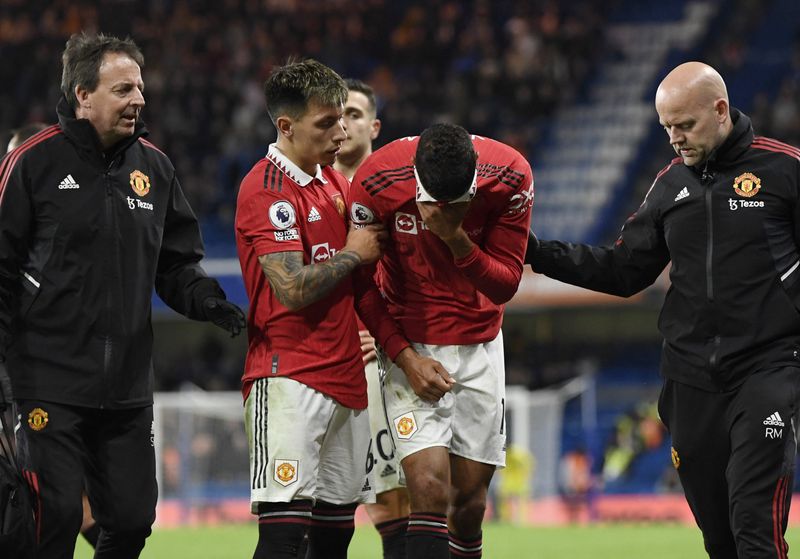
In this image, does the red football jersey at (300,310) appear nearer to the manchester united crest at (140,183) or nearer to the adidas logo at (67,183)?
the manchester united crest at (140,183)

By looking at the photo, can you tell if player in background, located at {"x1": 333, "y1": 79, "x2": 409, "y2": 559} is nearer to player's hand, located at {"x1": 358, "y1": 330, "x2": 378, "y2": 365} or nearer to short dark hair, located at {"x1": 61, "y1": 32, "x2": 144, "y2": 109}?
player's hand, located at {"x1": 358, "y1": 330, "x2": 378, "y2": 365}

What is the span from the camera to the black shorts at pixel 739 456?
18.3 feet

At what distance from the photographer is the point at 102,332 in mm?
5758

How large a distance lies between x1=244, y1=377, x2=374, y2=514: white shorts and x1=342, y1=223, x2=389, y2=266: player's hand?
0.65 meters

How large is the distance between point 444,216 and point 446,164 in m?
0.23

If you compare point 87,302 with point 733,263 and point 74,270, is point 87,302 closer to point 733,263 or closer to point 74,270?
point 74,270

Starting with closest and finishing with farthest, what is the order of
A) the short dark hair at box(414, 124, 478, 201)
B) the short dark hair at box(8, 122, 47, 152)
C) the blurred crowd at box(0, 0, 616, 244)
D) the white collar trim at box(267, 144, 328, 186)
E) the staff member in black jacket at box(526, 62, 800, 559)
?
the short dark hair at box(414, 124, 478, 201)
the staff member in black jacket at box(526, 62, 800, 559)
the white collar trim at box(267, 144, 328, 186)
the short dark hair at box(8, 122, 47, 152)
the blurred crowd at box(0, 0, 616, 244)

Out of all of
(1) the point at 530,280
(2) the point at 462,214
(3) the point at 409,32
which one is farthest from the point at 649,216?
(3) the point at 409,32

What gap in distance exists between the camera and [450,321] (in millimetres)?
5980

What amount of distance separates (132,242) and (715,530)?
3083 mm

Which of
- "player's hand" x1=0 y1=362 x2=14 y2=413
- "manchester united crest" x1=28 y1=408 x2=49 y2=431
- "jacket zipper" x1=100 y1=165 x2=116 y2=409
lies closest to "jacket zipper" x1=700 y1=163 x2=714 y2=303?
"jacket zipper" x1=100 y1=165 x2=116 y2=409

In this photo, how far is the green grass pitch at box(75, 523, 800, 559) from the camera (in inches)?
455

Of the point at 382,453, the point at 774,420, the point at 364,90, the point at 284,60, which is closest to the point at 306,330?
the point at 382,453

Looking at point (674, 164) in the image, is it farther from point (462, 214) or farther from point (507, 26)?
point (507, 26)
